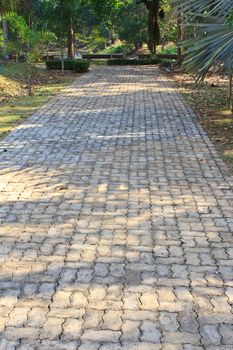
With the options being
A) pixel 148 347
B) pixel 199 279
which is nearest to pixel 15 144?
pixel 199 279

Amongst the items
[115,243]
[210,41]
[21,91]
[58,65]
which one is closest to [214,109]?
[210,41]

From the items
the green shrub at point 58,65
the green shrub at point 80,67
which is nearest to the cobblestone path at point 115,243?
the green shrub at point 80,67

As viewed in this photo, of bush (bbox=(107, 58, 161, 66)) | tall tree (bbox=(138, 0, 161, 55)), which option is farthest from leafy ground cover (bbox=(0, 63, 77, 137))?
tall tree (bbox=(138, 0, 161, 55))

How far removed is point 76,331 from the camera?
3.19m

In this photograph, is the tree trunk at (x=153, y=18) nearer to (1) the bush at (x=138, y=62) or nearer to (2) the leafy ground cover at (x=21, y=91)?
(1) the bush at (x=138, y=62)

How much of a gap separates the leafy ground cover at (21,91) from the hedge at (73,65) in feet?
1.96

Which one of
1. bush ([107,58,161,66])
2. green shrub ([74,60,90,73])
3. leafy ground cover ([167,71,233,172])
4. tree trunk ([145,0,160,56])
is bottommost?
leafy ground cover ([167,71,233,172])

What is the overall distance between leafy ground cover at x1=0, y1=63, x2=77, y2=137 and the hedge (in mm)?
→ 599

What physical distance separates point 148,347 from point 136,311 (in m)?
0.43

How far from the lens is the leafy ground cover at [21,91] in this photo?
1186 centimetres

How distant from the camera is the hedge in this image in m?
25.4

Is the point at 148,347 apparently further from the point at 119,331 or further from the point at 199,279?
the point at 199,279

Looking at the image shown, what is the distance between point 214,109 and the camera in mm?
12938

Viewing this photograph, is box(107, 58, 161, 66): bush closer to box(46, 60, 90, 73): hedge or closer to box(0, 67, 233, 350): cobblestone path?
box(46, 60, 90, 73): hedge
